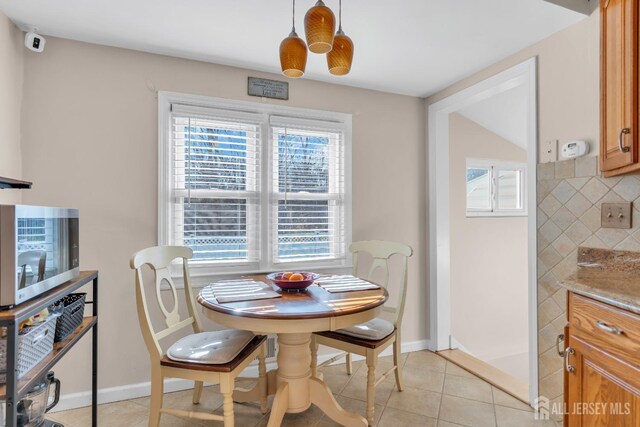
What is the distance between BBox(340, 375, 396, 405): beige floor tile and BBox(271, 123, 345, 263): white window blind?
942 mm

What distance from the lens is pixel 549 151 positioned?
2.13 metres

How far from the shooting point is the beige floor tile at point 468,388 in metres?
2.37

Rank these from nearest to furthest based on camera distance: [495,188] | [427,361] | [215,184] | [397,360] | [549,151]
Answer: [549,151], [397,360], [215,184], [427,361], [495,188]

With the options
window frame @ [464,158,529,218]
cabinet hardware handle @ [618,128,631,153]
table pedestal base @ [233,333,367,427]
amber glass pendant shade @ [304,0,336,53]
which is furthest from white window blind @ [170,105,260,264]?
window frame @ [464,158,529,218]

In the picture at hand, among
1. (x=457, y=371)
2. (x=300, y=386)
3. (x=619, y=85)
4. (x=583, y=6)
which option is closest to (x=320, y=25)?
(x=619, y=85)

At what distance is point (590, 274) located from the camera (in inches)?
64.9

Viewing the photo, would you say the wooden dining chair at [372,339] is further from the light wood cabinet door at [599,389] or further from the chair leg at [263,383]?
the light wood cabinet door at [599,389]

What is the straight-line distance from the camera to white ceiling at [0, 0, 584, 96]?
1.85 meters

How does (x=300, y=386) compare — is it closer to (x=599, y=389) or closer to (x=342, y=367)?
(x=342, y=367)

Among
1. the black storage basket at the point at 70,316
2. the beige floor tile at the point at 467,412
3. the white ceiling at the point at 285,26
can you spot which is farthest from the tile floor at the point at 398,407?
the white ceiling at the point at 285,26

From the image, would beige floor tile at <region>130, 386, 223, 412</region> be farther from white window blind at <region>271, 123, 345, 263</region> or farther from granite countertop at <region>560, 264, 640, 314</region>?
granite countertop at <region>560, 264, 640, 314</region>

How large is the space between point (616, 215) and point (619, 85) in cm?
66

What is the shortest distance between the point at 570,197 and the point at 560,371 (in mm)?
1016

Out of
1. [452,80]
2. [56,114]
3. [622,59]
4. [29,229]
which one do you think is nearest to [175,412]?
[29,229]
